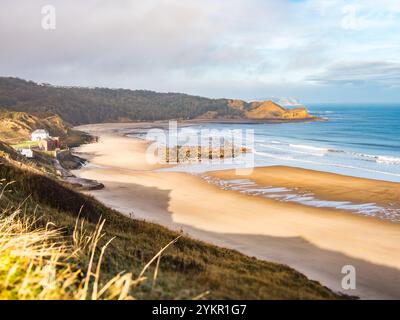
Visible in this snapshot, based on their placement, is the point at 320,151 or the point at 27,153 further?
the point at 320,151

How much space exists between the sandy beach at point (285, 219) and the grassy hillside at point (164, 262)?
2739 mm

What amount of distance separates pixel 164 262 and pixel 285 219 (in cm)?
1439

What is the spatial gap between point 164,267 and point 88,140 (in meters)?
65.8

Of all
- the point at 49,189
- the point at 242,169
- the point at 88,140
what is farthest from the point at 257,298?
the point at 88,140

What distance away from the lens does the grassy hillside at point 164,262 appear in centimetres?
628

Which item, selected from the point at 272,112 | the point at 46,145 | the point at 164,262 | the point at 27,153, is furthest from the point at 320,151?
the point at 272,112

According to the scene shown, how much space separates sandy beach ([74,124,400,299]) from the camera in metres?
15.6

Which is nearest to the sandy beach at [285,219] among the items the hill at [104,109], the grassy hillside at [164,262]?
the grassy hillside at [164,262]

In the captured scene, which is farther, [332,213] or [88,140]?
[88,140]

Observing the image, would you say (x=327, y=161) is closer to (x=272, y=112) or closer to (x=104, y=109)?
(x=104, y=109)

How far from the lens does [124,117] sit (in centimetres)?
13450

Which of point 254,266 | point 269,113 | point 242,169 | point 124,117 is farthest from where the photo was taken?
point 269,113

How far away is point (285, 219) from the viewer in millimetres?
21906
